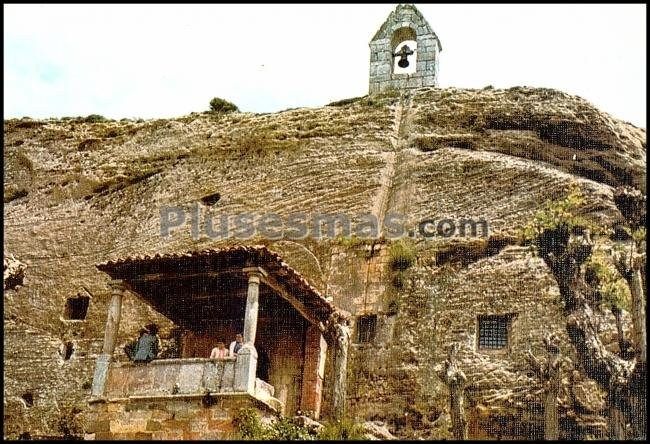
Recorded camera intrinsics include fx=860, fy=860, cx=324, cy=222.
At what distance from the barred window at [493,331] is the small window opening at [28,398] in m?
11.1

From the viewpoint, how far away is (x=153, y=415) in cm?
1522

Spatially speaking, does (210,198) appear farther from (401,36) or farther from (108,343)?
(401,36)

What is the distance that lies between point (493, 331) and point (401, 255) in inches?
118

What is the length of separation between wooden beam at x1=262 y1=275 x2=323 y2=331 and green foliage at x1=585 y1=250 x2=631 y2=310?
5.68 m

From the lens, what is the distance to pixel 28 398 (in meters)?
21.4

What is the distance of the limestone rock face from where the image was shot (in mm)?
18531

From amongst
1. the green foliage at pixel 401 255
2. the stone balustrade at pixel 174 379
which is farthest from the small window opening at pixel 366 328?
the stone balustrade at pixel 174 379

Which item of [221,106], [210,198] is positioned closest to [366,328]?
[210,198]

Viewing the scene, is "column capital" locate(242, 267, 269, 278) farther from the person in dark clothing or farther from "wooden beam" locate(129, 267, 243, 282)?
the person in dark clothing

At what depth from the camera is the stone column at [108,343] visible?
15.8 metres

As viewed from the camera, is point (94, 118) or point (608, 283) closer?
point (608, 283)

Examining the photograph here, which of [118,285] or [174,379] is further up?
[118,285]

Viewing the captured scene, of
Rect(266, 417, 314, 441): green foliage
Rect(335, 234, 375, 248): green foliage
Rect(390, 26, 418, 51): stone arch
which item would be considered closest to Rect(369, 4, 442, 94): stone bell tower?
Rect(390, 26, 418, 51): stone arch

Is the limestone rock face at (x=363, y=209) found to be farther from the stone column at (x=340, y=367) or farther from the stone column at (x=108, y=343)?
the stone column at (x=108, y=343)
